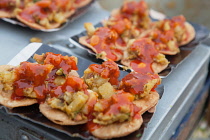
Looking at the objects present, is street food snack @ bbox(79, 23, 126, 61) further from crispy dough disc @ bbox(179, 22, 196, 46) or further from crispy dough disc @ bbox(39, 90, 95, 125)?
crispy dough disc @ bbox(39, 90, 95, 125)

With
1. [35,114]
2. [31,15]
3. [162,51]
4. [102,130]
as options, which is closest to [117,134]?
[102,130]

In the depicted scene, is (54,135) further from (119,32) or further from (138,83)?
(119,32)

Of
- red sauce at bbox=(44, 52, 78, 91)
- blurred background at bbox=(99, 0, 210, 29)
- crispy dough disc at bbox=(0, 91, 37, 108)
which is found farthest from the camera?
blurred background at bbox=(99, 0, 210, 29)

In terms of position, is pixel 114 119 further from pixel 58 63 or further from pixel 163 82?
pixel 163 82

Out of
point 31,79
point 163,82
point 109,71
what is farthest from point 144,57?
point 31,79

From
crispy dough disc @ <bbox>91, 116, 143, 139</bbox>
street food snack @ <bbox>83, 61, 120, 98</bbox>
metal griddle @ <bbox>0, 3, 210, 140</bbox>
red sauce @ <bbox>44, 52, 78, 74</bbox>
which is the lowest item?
metal griddle @ <bbox>0, 3, 210, 140</bbox>

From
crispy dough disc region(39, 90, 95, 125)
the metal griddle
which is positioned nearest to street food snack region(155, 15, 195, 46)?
the metal griddle

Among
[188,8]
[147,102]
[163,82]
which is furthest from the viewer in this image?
[188,8]
